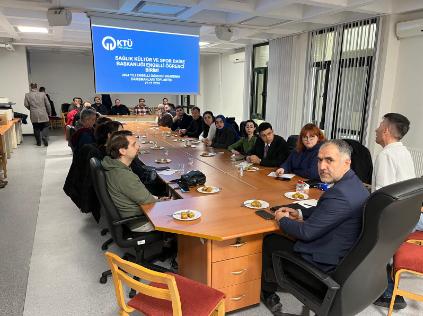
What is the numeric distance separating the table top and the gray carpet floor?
0.71m

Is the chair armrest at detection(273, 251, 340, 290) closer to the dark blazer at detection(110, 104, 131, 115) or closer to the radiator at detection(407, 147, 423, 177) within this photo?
the radiator at detection(407, 147, 423, 177)

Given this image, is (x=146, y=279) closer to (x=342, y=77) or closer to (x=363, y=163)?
(x=363, y=163)

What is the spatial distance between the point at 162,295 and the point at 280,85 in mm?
6589

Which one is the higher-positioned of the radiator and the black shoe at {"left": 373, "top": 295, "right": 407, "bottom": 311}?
the radiator

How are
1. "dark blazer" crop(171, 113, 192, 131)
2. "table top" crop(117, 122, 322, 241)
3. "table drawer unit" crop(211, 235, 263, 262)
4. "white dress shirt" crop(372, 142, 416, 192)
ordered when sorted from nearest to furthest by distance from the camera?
"table top" crop(117, 122, 322, 241), "table drawer unit" crop(211, 235, 263, 262), "white dress shirt" crop(372, 142, 416, 192), "dark blazer" crop(171, 113, 192, 131)

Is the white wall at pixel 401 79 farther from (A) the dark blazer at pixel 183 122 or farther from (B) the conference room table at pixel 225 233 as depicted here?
(A) the dark blazer at pixel 183 122

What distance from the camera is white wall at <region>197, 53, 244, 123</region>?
10.4 metres

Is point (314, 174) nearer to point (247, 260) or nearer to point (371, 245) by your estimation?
point (247, 260)

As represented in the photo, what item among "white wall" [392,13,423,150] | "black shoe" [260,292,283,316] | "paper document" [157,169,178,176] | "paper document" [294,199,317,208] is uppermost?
"white wall" [392,13,423,150]

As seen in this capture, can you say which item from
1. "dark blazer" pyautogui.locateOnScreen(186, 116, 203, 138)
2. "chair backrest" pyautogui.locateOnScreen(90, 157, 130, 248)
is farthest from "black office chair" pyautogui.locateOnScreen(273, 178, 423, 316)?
"dark blazer" pyautogui.locateOnScreen(186, 116, 203, 138)

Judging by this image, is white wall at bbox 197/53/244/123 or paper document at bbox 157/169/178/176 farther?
white wall at bbox 197/53/244/123

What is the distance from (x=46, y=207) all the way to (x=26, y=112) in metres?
7.24

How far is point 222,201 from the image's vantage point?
2.35 metres

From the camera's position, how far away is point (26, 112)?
9898 mm
